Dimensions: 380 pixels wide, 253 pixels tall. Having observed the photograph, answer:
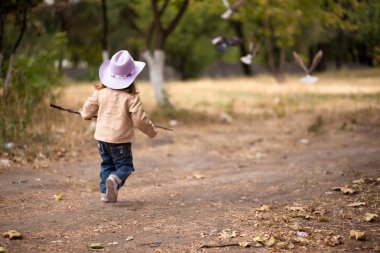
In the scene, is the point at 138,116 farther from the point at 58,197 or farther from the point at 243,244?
the point at 243,244

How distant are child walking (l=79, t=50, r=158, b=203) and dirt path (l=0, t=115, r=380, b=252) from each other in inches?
17.1

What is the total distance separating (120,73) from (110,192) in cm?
123

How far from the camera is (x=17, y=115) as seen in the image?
9.16 metres

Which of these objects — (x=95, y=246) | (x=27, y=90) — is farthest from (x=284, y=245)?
(x=27, y=90)

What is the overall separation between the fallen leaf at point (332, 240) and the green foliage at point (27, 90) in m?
5.55

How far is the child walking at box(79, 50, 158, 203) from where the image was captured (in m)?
5.63

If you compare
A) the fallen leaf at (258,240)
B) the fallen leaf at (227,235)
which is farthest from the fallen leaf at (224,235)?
the fallen leaf at (258,240)

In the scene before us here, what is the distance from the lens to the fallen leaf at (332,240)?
4440mm

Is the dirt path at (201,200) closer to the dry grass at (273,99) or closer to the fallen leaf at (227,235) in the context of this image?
the fallen leaf at (227,235)

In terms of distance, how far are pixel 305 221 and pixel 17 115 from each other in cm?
570

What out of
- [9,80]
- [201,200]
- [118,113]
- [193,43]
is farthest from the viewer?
[193,43]

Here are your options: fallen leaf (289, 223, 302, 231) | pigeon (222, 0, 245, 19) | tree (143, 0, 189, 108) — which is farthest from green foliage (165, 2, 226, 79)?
fallen leaf (289, 223, 302, 231)

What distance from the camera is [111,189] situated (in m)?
5.71

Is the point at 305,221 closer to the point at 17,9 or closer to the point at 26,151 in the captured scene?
the point at 26,151
